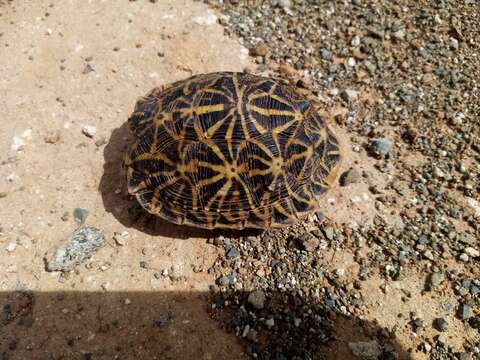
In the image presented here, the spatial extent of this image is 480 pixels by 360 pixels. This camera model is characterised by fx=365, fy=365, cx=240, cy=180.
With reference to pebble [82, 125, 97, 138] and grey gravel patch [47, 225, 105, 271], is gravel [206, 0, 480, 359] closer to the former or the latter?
grey gravel patch [47, 225, 105, 271]

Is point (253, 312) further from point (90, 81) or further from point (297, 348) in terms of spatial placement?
point (90, 81)

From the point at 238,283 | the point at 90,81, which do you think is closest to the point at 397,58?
the point at 238,283

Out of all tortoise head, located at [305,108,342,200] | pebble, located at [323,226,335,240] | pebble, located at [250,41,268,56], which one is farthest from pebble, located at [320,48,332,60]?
pebble, located at [323,226,335,240]

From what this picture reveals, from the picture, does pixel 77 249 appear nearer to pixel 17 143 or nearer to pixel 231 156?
pixel 17 143

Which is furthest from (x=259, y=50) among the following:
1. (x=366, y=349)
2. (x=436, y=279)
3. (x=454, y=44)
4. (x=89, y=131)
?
(x=366, y=349)

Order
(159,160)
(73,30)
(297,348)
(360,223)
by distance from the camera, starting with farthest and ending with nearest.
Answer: (73,30) < (360,223) < (159,160) < (297,348)

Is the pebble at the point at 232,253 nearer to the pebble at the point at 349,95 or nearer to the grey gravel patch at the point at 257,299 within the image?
the grey gravel patch at the point at 257,299

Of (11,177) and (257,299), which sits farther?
(11,177)
